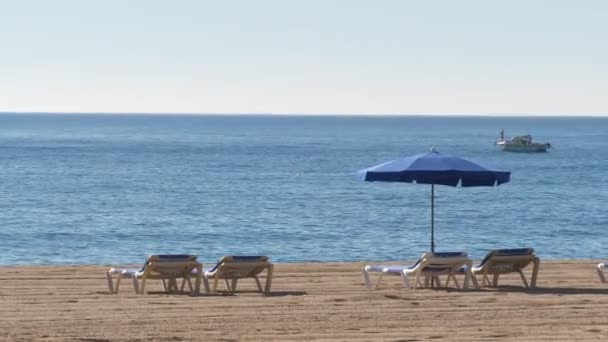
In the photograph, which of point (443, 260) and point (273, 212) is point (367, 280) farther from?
point (273, 212)

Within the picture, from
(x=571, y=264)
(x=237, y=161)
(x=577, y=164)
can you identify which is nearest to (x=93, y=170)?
(x=237, y=161)

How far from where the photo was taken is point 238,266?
15234 millimetres

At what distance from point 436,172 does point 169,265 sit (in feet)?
10.8

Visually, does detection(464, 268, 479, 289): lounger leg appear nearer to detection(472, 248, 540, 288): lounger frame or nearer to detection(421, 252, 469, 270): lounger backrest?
detection(472, 248, 540, 288): lounger frame

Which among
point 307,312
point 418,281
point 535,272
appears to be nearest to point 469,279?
point 418,281

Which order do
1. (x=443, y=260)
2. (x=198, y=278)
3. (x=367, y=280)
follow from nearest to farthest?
1. (x=198, y=278)
2. (x=443, y=260)
3. (x=367, y=280)

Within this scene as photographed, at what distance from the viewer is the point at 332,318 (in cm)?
1290

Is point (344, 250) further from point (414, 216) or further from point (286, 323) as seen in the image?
point (286, 323)

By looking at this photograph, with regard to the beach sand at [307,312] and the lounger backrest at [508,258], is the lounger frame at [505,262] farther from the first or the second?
the beach sand at [307,312]

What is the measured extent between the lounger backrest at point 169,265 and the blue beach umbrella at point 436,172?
2.34 metres

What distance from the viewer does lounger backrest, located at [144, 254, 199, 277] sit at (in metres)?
15.1

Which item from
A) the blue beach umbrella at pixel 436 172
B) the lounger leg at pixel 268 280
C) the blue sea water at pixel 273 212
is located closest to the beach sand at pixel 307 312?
the lounger leg at pixel 268 280

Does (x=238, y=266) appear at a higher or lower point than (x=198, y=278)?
higher

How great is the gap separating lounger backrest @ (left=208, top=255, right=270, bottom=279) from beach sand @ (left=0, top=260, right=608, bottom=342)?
9.9 inches
